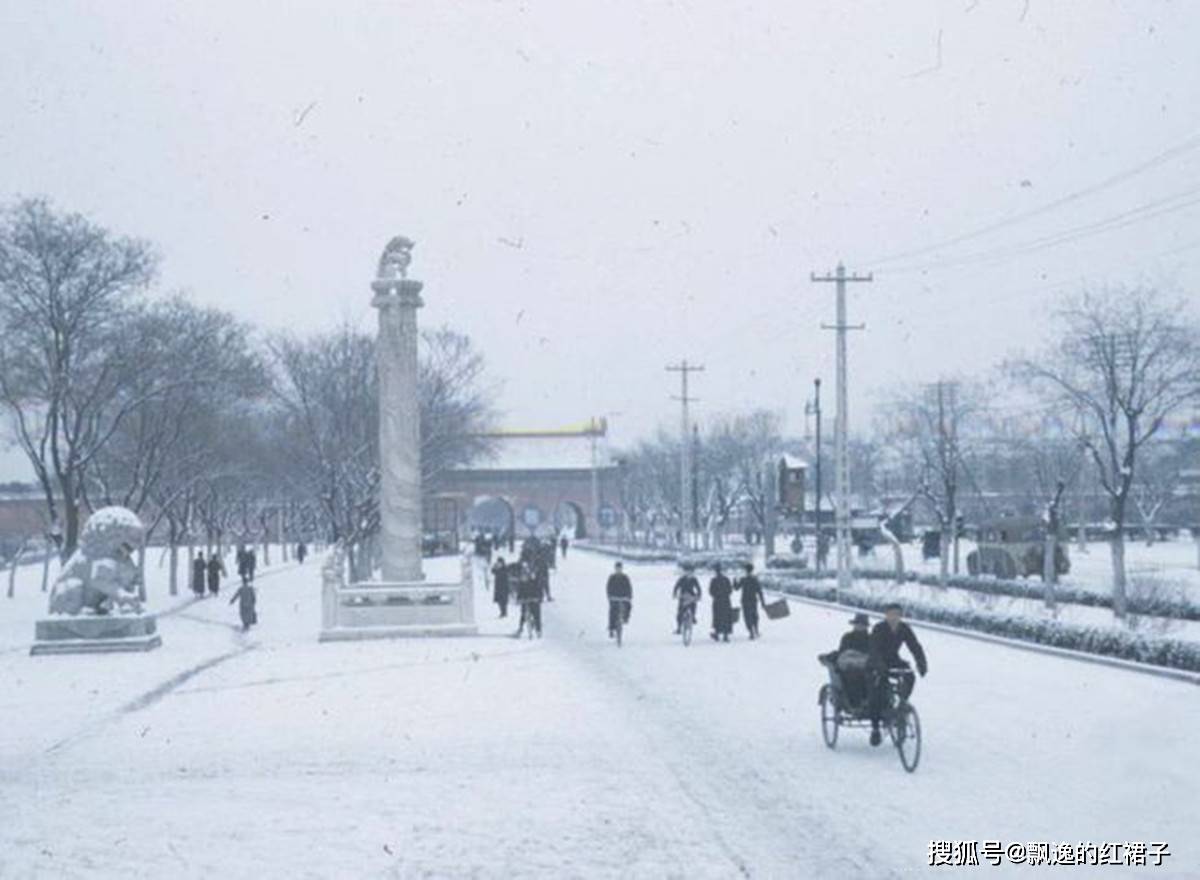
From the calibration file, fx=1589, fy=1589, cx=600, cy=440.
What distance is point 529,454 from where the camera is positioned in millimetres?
116812

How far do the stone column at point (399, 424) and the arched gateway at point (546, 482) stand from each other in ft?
231

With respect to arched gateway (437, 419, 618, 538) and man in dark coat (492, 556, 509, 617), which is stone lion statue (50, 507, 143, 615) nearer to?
man in dark coat (492, 556, 509, 617)

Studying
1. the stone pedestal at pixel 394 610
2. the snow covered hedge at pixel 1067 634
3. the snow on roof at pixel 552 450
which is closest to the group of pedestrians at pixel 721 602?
the snow covered hedge at pixel 1067 634

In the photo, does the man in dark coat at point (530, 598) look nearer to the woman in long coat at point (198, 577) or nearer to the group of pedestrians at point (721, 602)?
the group of pedestrians at point (721, 602)

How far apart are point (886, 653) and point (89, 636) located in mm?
16178

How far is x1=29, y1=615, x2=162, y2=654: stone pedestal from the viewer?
25.0 m

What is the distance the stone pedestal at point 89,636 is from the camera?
25.0m

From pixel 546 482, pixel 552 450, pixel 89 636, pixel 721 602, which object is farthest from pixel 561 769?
pixel 552 450

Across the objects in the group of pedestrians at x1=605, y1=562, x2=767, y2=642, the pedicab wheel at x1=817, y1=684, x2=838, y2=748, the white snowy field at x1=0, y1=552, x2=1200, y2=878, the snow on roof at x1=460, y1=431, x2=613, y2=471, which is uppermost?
the snow on roof at x1=460, y1=431, x2=613, y2=471

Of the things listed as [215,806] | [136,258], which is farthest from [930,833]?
[136,258]

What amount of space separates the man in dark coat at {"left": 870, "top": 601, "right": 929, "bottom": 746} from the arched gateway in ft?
290

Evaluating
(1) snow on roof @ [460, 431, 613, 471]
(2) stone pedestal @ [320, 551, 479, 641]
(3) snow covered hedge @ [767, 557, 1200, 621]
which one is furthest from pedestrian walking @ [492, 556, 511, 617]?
(1) snow on roof @ [460, 431, 613, 471]

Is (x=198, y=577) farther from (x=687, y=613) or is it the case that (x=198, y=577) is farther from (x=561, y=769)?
(x=561, y=769)

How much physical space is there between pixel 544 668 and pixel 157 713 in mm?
5924
